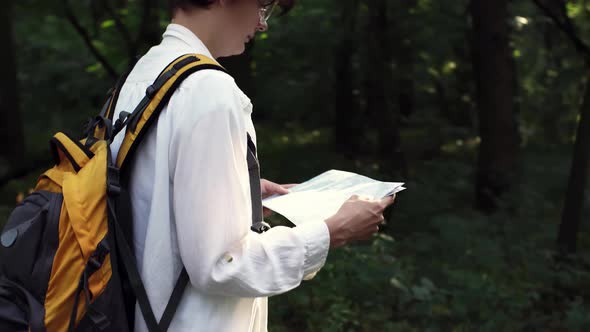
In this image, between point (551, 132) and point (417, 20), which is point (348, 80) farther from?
point (551, 132)

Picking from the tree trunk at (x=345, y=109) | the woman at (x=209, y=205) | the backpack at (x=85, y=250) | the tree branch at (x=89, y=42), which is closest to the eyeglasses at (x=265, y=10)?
the woman at (x=209, y=205)

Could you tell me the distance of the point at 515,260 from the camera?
23.3ft

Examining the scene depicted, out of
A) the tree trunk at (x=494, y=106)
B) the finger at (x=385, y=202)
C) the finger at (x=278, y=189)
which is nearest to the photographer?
the finger at (x=385, y=202)

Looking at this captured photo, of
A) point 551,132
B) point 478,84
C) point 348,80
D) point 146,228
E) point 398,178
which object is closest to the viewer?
point 146,228

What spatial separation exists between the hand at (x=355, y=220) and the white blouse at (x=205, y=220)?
0.04 metres

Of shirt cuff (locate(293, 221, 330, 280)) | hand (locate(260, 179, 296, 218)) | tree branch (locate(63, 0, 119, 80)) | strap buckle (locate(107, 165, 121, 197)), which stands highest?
strap buckle (locate(107, 165, 121, 197))

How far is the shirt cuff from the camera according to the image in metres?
1.67

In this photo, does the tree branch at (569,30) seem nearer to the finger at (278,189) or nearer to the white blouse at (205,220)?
the finger at (278,189)

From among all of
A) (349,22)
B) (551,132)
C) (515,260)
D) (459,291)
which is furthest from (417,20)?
(551,132)

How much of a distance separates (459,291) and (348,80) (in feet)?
23.5

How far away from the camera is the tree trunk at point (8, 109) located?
10.2m

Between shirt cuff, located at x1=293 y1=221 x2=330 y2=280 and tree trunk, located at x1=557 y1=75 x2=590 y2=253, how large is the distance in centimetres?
582

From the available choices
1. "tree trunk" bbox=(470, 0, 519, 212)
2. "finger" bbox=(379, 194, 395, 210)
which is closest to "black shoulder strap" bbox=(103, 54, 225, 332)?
"finger" bbox=(379, 194, 395, 210)

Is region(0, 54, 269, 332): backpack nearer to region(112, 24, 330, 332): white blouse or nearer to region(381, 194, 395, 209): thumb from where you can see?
region(112, 24, 330, 332): white blouse
